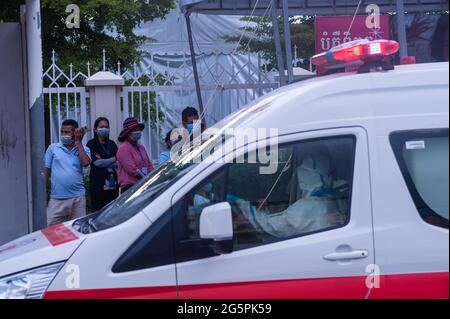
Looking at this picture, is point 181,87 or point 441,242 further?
point 181,87

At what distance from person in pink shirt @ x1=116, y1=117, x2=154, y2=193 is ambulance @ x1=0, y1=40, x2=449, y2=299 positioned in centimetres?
353

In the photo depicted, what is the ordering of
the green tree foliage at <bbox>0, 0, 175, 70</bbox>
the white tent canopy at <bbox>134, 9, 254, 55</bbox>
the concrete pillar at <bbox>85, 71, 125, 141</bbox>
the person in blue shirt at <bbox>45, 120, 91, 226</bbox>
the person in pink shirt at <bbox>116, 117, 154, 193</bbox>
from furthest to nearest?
1. the white tent canopy at <bbox>134, 9, 254, 55</bbox>
2. the green tree foliage at <bbox>0, 0, 175, 70</bbox>
3. the concrete pillar at <bbox>85, 71, 125, 141</bbox>
4. the person in blue shirt at <bbox>45, 120, 91, 226</bbox>
5. the person in pink shirt at <bbox>116, 117, 154, 193</bbox>

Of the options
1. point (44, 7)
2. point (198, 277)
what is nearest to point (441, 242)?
point (198, 277)

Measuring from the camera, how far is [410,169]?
4.02m

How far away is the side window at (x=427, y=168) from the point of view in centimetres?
397

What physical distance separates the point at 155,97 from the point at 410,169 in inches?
231

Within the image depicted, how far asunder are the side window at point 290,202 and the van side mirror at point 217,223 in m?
0.13

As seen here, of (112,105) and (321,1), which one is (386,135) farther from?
(321,1)

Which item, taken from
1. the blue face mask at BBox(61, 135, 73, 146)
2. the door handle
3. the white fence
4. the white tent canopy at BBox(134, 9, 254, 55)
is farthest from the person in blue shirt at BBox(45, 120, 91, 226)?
the white tent canopy at BBox(134, 9, 254, 55)

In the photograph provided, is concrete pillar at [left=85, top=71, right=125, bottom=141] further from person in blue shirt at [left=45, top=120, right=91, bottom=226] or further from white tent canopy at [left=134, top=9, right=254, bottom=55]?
white tent canopy at [left=134, top=9, right=254, bottom=55]

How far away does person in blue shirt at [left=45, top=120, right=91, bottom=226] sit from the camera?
7.94 metres

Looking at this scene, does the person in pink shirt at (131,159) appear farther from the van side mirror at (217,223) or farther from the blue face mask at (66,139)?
the van side mirror at (217,223)

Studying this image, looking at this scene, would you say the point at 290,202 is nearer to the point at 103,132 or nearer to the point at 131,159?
the point at 131,159

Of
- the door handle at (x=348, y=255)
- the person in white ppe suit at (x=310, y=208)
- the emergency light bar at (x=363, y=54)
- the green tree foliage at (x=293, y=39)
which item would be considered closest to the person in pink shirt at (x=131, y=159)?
the emergency light bar at (x=363, y=54)
